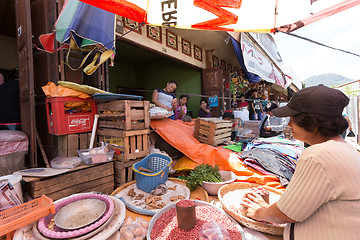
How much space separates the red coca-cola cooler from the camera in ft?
8.38

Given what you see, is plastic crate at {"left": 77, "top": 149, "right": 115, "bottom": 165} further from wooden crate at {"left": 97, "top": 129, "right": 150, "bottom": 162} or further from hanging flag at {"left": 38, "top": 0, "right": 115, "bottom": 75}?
hanging flag at {"left": 38, "top": 0, "right": 115, "bottom": 75}

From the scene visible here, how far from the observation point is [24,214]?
1.48 m

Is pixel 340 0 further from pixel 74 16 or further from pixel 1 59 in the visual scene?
pixel 1 59

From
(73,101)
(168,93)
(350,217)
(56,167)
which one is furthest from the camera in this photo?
(168,93)

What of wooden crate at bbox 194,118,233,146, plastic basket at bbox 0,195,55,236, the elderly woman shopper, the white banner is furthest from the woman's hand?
the white banner

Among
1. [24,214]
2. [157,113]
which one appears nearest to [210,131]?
[157,113]

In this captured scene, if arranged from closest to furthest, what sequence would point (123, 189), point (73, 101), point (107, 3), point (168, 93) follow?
point (107, 3), point (123, 189), point (73, 101), point (168, 93)

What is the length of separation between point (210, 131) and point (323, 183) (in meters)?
2.90

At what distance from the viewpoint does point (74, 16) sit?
2723mm

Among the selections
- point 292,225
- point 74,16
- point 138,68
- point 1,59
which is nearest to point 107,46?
point 74,16

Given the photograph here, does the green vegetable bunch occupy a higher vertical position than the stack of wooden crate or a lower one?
lower

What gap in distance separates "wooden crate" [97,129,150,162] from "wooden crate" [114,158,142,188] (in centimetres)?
8

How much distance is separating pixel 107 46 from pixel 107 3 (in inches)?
47.0

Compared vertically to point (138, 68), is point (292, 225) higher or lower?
lower
